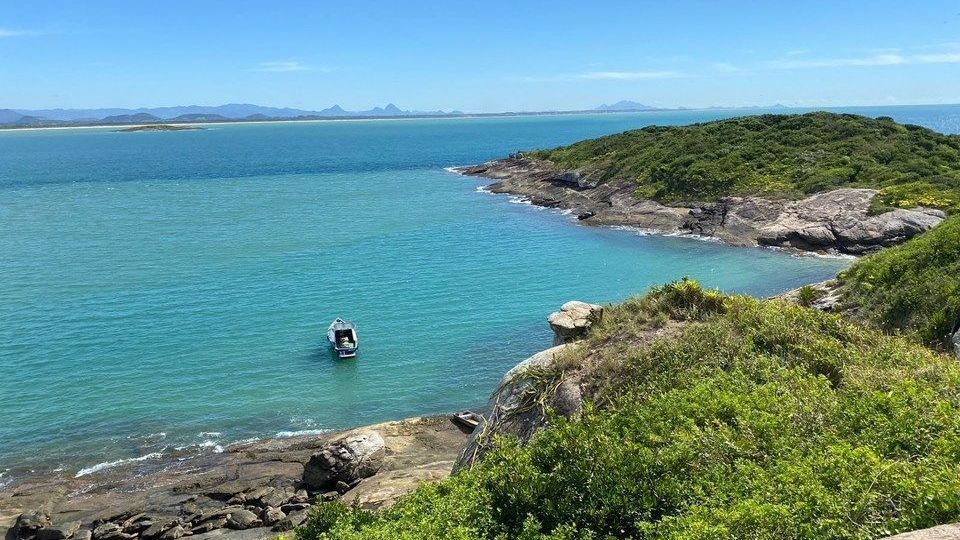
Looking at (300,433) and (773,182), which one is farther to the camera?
(773,182)

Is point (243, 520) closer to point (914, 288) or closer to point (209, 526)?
point (209, 526)

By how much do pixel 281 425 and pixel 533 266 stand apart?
24997mm

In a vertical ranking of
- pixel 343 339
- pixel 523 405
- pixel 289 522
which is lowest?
pixel 289 522

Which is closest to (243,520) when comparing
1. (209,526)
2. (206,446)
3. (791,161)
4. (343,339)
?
(209,526)

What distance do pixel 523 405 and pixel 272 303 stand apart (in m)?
28.3

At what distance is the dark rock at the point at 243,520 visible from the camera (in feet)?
65.1

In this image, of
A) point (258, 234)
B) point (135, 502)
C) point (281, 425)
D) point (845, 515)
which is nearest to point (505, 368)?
point (281, 425)

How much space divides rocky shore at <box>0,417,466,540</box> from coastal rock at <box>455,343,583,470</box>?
18.8ft

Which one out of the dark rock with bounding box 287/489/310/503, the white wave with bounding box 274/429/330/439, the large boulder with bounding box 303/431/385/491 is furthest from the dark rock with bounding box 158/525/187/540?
the white wave with bounding box 274/429/330/439

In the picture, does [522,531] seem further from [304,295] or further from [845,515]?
[304,295]

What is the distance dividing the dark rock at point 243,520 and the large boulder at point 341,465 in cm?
222

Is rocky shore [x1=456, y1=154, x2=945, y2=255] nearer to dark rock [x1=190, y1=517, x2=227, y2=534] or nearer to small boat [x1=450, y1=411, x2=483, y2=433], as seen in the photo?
small boat [x1=450, y1=411, x2=483, y2=433]

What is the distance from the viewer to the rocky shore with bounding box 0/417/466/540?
1980 cm

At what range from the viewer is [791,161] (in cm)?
6650
